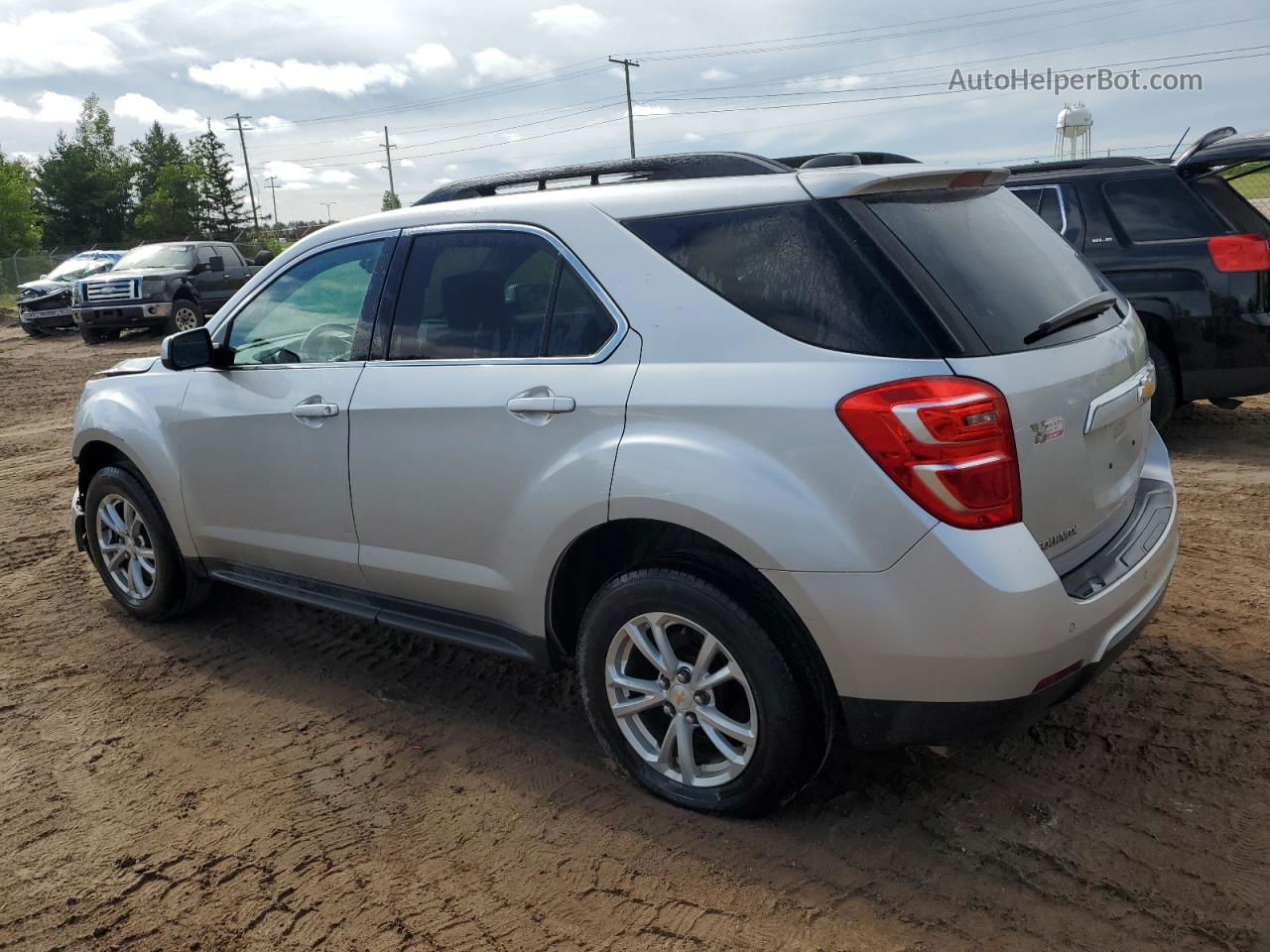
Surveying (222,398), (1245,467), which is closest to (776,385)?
(222,398)

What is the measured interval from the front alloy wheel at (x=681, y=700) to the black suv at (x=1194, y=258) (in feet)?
15.9

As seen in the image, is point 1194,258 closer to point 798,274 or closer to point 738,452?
point 798,274

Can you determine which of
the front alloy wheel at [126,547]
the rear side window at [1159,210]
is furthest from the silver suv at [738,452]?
the rear side window at [1159,210]

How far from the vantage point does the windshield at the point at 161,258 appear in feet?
67.1

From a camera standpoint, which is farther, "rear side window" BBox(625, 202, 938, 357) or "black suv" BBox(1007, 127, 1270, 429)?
"black suv" BBox(1007, 127, 1270, 429)

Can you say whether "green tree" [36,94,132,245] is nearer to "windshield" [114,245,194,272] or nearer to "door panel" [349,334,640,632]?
"windshield" [114,245,194,272]

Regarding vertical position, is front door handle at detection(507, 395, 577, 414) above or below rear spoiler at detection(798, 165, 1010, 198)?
below

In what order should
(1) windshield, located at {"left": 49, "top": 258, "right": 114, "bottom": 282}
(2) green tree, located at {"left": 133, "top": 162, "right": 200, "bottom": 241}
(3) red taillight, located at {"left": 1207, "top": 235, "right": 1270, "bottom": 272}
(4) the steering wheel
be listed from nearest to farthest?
(4) the steering wheel
(3) red taillight, located at {"left": 1207, "top": 235, "right": 1270, "bottom": 272}
(1) windshield, located at {"left": 49, "top": 258, "right": 114, "bottom": 282}
(2) green tree, located at {"left": 133, "top": 162, "right": 200, "bottom": 241}

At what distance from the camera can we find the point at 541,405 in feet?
10.2

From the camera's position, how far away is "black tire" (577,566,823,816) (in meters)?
2.75

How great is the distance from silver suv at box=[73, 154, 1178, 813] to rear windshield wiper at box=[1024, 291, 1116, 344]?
0.01 metres

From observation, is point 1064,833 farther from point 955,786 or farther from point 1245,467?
point 1245,467


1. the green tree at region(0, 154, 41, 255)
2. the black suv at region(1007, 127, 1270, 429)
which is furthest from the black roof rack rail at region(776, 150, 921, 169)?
the green tree at region(0, 154, 41, 255)

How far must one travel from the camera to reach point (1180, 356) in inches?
265
